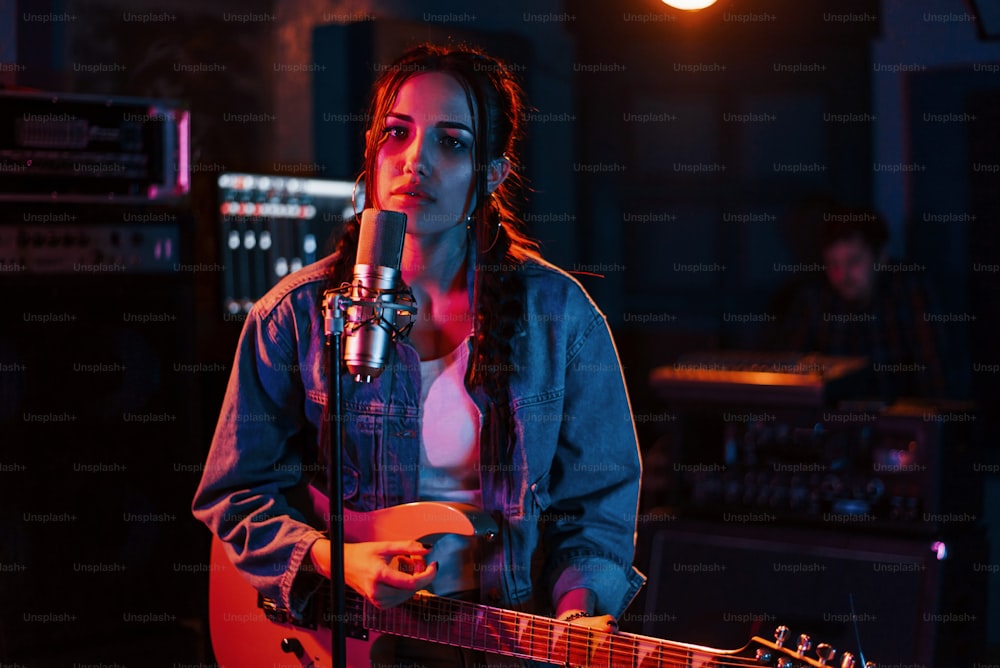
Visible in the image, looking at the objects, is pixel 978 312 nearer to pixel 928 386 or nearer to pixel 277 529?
pixel 928 386

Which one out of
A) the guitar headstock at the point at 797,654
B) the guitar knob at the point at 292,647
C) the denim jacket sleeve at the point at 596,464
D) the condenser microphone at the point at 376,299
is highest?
the condenser microphone at the point at 376,299

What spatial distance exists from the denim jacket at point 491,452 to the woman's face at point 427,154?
22 centimetres

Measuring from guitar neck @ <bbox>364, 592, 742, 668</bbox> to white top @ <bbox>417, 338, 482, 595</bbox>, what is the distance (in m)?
0.06

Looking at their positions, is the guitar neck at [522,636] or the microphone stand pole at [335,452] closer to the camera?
the microphone stand pole at [335,452]

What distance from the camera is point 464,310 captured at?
2.07 meters

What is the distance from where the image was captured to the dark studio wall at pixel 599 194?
3.11 m

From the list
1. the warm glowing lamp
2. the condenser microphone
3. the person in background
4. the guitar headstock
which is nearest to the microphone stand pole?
the condenser microphone

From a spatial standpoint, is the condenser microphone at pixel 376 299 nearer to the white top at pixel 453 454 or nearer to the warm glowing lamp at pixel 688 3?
the white top at pixel 453 454

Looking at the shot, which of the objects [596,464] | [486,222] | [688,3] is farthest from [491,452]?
[688,3]

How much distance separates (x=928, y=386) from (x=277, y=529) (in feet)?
10.0

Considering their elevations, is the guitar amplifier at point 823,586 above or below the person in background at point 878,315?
below

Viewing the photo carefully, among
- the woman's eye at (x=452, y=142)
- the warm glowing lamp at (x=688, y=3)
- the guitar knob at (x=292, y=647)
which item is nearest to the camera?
the woman's eye at (x=452, y=142)

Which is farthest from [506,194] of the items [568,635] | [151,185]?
[151,185]

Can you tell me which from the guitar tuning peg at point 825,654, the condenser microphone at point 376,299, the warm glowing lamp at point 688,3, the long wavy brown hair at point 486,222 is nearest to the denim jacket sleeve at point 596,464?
the long wavy brown hair at point 486,222
